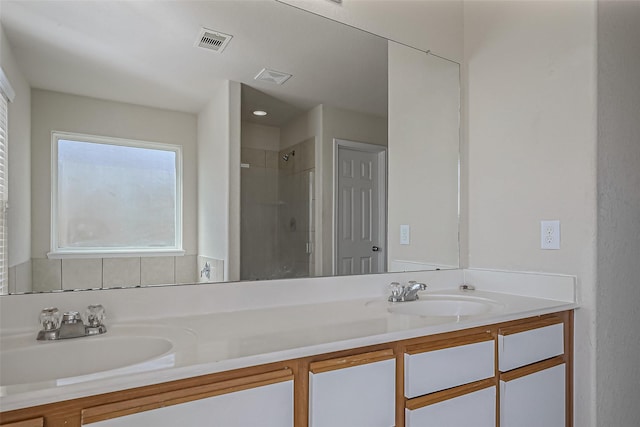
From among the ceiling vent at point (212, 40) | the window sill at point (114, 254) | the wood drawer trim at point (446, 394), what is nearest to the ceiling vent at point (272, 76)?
the ceiling vent at point (212, 40)

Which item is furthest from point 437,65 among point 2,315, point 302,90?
point 2,315

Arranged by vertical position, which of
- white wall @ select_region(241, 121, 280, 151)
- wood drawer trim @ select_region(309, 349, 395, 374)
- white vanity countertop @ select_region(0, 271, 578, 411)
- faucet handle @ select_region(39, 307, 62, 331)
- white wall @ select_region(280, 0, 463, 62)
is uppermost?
white wall @ select_region(280, 0, 463, 62)

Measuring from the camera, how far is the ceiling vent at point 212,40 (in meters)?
1.33

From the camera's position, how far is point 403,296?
5.17ft

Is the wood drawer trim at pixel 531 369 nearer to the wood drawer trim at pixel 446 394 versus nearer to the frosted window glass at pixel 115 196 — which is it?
the wood drawer trim at pixel 446 394

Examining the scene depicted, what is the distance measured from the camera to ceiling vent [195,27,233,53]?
4.37 feet

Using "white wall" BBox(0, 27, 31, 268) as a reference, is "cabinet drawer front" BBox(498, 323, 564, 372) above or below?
below

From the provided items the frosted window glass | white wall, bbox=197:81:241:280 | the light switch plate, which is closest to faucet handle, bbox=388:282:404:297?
the light switch plate

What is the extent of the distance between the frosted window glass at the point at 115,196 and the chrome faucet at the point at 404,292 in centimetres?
84

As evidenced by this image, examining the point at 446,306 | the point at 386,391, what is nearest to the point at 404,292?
the point at 446,306

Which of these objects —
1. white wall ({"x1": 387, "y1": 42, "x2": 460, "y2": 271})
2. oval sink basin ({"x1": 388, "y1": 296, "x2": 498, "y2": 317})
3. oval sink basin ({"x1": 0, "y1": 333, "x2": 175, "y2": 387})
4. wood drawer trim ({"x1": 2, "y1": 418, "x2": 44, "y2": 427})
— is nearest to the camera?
wood drawer trim ({"x1": 2, "y1": 418, "x2": 44, "y2": 427})

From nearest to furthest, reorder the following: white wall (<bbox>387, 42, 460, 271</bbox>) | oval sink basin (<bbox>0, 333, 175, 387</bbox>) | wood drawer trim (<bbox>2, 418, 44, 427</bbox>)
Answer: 1. wood drawer trim (<bbox>2, 418, 44, 427</bbox>)
2. oval sink basin (<bbox>0, 333, 175, 387</bbox>)
3. white wall (<bbox>387, 42, 460, 271</bbox>)

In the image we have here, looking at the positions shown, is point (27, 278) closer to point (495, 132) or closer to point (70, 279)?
point (70, 279)

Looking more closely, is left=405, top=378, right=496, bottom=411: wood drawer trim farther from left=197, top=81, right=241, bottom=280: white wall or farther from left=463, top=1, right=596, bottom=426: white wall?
left=197, top=81, right=241, bottom=280: white wall
